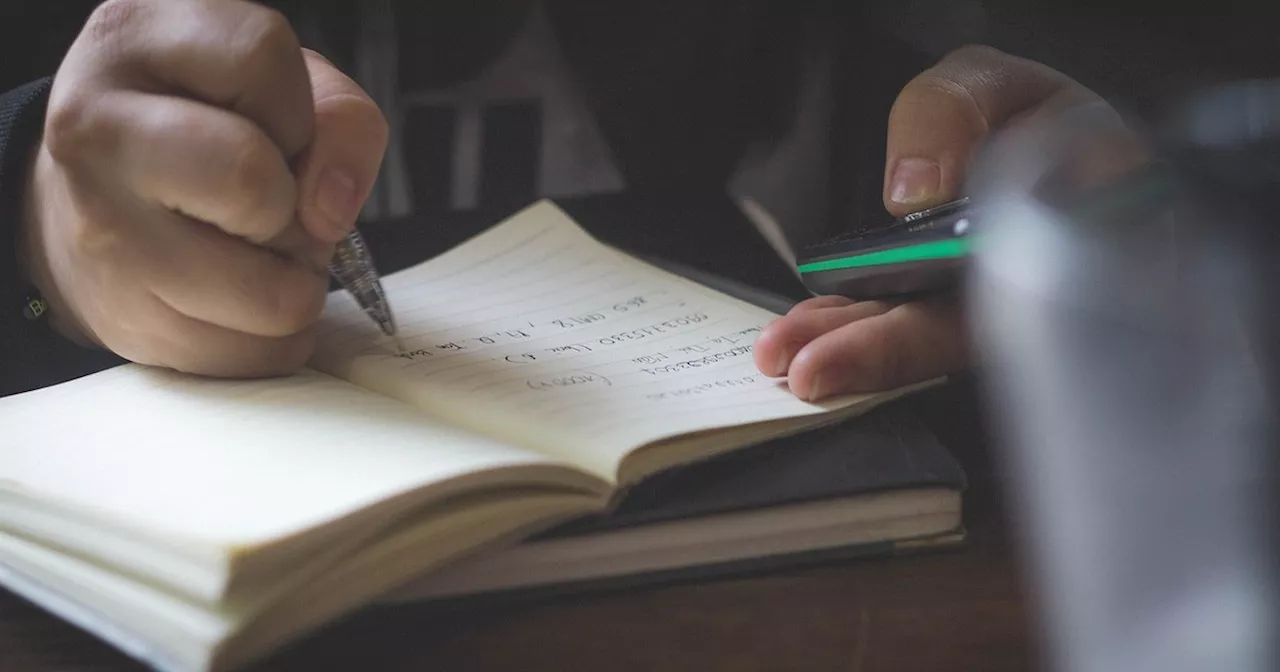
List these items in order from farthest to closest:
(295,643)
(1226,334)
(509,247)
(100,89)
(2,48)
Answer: (2,48) → (509,247) → (100,89) → (295,643) → (1226,334)

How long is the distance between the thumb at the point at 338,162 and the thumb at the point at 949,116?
0.84 ft

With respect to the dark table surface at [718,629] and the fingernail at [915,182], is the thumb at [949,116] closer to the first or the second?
the fingernail at [915,182]

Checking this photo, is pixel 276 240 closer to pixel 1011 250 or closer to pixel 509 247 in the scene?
pixel 509 247

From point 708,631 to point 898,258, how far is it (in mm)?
189

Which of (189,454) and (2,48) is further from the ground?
(2,48)

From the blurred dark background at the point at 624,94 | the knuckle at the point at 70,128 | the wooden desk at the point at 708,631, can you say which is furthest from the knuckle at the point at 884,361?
the blurred dark background at the point at 624,94

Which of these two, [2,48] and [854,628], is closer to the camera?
[854,628]

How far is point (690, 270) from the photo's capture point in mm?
707

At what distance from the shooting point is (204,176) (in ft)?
1.51

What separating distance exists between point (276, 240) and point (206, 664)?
0.23 metres

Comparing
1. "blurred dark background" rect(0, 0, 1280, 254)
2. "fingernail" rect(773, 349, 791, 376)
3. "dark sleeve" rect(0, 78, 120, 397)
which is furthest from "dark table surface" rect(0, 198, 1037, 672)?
"blurred dark background" rect(0, 0, 1280, 254)

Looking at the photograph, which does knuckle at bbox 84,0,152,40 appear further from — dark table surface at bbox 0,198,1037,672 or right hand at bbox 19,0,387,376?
dark table surface at bbox 0,198,1037,672

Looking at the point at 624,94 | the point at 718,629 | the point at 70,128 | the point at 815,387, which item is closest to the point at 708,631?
the point at 718,629

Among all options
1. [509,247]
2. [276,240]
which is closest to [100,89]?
[276,240]
